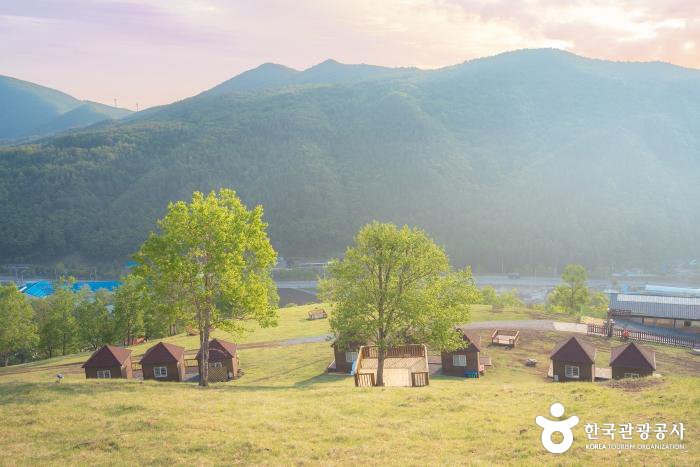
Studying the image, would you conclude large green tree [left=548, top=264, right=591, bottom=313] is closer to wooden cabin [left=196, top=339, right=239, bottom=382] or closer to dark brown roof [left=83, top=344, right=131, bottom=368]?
wooden cabin [left=196, top=339, right=239, bottom=382]

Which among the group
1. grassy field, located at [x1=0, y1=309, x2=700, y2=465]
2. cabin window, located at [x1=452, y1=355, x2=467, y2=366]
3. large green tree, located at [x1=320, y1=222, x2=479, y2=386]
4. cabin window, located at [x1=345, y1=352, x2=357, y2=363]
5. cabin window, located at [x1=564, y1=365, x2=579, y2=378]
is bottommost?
cabin window, located at [x1=564, y1=365, x2=579, y2=378]

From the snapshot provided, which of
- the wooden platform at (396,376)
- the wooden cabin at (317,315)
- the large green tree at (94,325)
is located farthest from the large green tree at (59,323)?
the wooden platform at (396,376)

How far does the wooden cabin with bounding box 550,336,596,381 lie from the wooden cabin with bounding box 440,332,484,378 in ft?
20.3

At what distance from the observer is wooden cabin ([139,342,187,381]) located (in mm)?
42844

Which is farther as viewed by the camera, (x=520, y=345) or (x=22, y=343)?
(x=22, y=343)

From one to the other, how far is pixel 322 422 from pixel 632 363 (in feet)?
97.0

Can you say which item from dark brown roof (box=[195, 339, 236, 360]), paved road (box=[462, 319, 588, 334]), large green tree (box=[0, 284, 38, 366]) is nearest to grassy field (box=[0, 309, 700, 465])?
dark brown roof (box=[195, 339, 236, 360])

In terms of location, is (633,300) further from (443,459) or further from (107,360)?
(107,360)

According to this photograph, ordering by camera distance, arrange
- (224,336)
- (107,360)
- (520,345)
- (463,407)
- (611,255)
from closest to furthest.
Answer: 1. (463,407)
2. (107,360)
3. (520,345)
4. (224,336)
5. (611,255)

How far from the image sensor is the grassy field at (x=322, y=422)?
16.3 m

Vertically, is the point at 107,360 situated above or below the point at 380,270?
below

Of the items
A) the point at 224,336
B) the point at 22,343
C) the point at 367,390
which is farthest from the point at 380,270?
the point at 22,343

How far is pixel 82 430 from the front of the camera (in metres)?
19.0

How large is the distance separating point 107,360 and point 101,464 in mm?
30274
